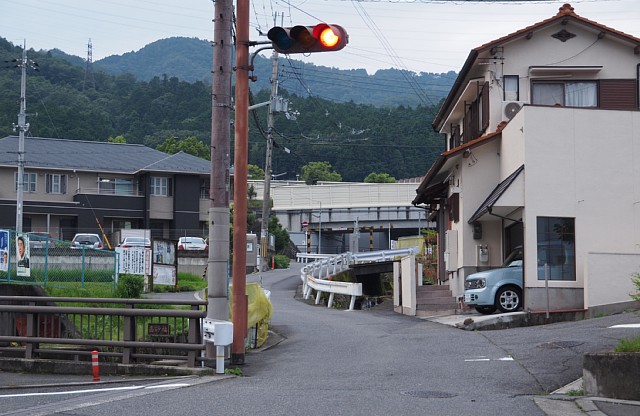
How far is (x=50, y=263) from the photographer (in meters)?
25.2

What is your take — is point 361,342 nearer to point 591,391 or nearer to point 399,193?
point 591,391

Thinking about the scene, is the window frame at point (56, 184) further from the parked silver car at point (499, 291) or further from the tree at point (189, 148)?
the parked silver car at point (499, 291)

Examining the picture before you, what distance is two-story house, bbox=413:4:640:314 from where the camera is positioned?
20703 mm

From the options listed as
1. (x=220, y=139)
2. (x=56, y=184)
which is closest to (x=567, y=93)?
(x=220, y=139)

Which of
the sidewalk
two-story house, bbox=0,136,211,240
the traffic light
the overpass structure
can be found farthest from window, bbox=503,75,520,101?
the overpass structure

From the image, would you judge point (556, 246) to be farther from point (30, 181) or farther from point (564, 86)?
point (30, 181)

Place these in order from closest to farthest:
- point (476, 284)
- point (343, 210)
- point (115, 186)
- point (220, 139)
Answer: point (220, 139) < point (476, 284) < point (115, 186) < point (343, 210)

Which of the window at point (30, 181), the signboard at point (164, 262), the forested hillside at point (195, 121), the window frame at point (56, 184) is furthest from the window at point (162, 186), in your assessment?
the signboard at point (164, 262)

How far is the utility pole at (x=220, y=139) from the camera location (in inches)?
526

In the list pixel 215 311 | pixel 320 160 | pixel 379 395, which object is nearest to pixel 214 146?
pixel 215 311

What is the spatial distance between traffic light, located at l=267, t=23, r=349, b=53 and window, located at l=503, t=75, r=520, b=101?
14.3 meters

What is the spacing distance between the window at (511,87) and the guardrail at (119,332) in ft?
45.9

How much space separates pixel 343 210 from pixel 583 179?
192ft

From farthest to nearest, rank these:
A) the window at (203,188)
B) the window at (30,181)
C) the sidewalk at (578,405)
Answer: the window at (203,188), the window at (30,181), the sidewalk at (578,405)
